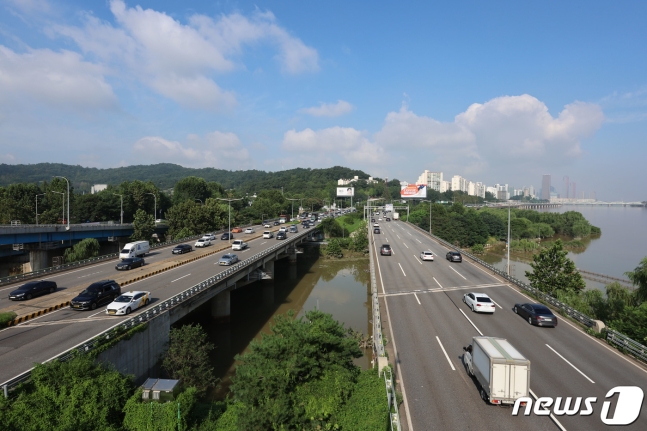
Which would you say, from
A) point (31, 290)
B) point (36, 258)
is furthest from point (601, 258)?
point (36, 258)

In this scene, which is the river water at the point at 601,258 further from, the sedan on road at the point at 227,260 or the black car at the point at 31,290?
the black car at the point at 31,290

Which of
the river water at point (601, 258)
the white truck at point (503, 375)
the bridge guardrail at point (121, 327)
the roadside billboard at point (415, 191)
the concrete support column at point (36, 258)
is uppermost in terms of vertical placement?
the roadside billboard at point (415, 191)

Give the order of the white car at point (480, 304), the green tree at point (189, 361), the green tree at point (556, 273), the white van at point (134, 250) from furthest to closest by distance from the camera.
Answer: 1. the white van at point (134, 250)
2. the green tree at point (556, 273)
3. the white car at point (480, 304)
4. the green tree at point (189, 361)

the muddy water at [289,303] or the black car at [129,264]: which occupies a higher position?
the black car at [129,264]

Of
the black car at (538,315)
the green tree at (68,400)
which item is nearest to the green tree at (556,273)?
the black car at (538,315)

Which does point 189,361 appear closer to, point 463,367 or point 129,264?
point 463,367

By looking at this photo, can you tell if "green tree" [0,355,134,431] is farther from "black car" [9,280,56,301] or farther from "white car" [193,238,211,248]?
"white car" [193,238,211,248]

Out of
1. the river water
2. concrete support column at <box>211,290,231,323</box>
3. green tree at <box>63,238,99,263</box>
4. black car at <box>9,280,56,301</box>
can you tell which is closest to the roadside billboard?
the river water
